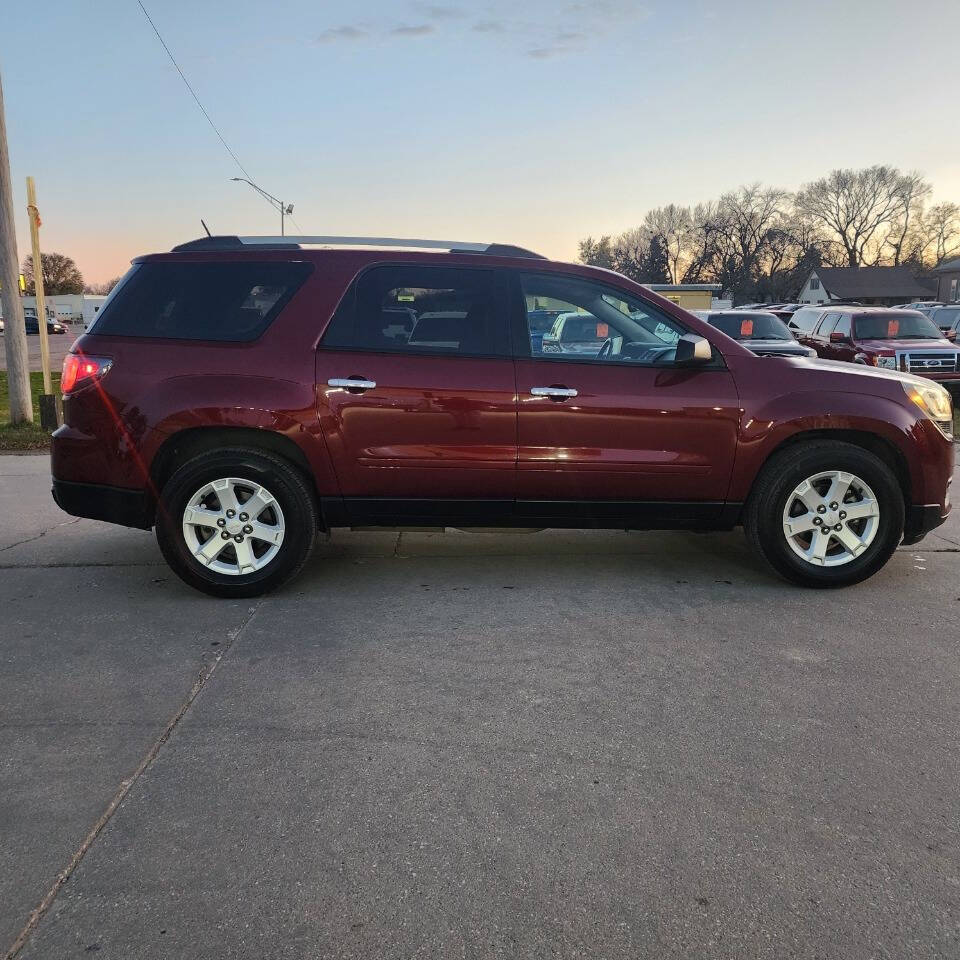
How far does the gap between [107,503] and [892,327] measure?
48.4 feet

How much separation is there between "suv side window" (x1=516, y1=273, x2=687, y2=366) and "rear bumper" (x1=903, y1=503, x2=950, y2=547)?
1.64 meters

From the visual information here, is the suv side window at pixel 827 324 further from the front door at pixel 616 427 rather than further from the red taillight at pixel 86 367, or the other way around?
the red taillight at pixel 86 367

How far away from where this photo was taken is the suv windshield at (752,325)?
15.6 metres

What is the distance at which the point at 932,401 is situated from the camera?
5.18 metres

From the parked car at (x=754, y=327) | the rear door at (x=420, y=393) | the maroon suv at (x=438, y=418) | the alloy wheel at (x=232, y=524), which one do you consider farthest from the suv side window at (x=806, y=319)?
the alloy wheel at (x=232, y=524)

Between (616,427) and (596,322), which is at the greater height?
(596,322)

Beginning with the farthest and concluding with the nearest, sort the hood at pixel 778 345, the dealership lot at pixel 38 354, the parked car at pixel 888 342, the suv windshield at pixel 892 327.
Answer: the dealership lot at pixel 38 354 → the suv windshield at pixel 892 327 → the parked car at pixel 888 342 → the hood at pixel 778 345

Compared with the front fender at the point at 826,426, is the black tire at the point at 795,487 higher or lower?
lower

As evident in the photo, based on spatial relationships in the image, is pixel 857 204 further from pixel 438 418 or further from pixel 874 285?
pixel 438 418

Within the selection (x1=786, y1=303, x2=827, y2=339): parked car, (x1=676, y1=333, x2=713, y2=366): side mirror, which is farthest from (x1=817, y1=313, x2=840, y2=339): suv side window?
(x1=676, y1=333, x2=713, y2=366): side mirror

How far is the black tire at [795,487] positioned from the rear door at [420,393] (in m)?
1.40

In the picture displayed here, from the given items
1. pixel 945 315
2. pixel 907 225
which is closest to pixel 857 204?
pixel 907 225

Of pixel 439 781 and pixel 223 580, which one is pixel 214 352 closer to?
pixel 223 580

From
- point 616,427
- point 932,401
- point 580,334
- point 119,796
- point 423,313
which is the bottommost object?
point 119,796
